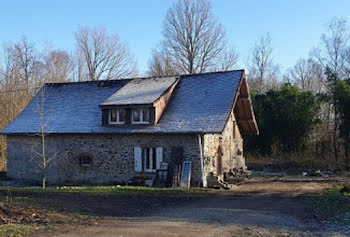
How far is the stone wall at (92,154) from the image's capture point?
2036 cm

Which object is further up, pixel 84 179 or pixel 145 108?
pixel 145 108

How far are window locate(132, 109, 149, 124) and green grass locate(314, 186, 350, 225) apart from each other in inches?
379

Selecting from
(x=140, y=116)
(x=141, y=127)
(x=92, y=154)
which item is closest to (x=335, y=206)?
(x=141, y=127)

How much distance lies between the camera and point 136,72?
168 feet

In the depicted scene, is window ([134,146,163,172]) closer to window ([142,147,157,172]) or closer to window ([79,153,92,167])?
window ([142,147,157,172])

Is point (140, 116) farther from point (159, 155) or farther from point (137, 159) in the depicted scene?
point (159, 155)

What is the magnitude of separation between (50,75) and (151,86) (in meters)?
25.5

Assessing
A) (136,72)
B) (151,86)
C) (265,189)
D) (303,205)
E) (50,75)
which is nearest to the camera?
(303,205)

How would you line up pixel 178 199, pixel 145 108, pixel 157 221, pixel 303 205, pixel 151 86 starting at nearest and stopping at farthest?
pixel 157 221, pixel 303 205, pixel 178 199, pixel 145 108, pixel 151 86

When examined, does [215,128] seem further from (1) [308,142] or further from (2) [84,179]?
(1) [308,142]

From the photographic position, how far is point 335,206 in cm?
1339

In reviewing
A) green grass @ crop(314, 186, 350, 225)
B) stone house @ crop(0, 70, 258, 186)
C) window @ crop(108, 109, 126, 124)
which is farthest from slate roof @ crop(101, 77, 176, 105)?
green grass @ crop(314, 186, 350, 225)

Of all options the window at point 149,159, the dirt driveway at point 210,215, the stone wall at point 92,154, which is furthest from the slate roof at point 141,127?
the dirt driveway at point 210,215

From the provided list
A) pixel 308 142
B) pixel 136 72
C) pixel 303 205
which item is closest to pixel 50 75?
pixel 136 72
